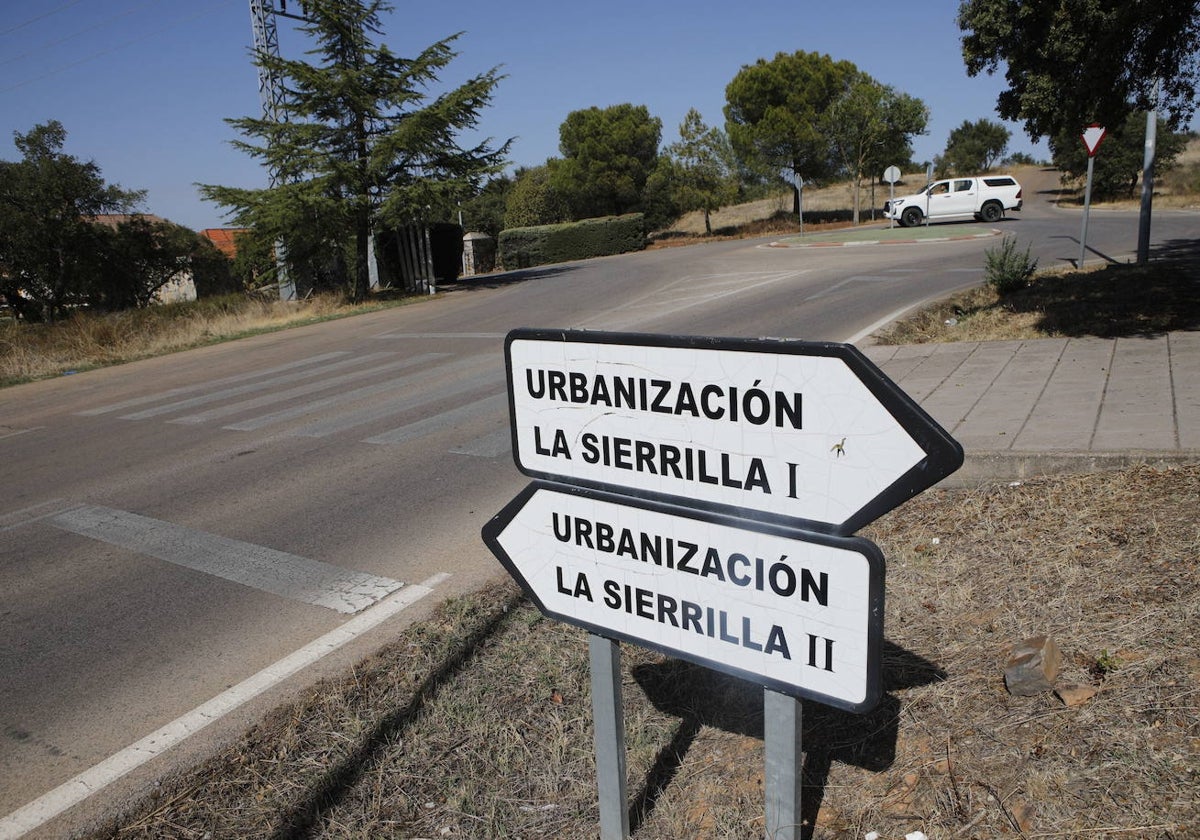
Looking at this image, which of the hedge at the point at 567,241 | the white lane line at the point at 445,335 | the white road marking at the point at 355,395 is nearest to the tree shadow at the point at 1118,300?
the white road marking at the point at 355,395

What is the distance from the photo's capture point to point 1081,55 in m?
8.28

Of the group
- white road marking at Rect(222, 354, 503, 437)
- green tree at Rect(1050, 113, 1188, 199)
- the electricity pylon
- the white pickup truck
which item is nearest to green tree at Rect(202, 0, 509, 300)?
the electricity pylon

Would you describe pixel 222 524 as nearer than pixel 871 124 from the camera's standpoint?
Yes

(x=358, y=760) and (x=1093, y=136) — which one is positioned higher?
(x=1093, y=136)

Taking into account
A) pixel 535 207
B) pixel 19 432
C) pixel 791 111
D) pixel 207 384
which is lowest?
pixel 19 432

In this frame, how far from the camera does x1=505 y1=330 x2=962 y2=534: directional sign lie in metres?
1.64

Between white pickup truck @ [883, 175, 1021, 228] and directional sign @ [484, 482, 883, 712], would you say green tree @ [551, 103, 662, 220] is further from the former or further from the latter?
directional sign @ [484, 482, 883, 712]

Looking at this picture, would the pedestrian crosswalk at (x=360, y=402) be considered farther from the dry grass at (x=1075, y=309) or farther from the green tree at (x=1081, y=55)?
the green tree at (x=1081, y=55)

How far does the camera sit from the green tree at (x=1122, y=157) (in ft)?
125

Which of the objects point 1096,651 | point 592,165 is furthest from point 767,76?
point 1096,651

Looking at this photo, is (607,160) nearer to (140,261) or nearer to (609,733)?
(140,261)

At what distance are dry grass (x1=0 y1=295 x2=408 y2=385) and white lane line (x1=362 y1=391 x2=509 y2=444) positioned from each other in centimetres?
985

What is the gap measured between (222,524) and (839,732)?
Result: 4719 millimetres

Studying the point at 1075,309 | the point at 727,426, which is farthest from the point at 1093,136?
the point at 727,426
